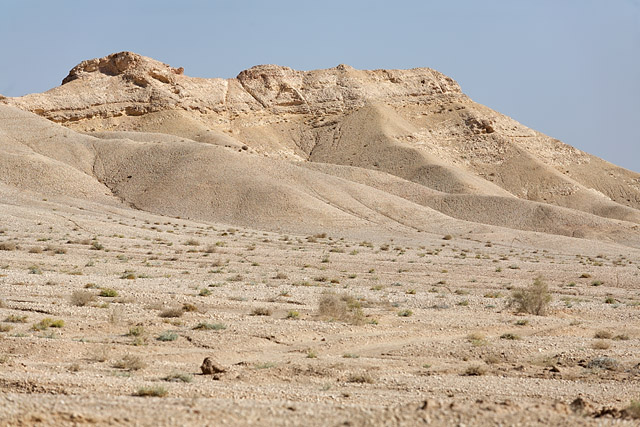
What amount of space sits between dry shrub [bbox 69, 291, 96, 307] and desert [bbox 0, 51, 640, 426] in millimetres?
115

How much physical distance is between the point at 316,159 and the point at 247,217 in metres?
36.5

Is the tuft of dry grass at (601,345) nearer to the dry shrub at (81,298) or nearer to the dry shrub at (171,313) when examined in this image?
the dry shrub at (171,313)

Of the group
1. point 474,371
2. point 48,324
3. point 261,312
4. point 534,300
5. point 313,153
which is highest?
point 313,153

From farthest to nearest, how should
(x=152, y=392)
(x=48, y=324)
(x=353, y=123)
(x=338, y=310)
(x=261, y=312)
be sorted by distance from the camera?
1. (x=353, y=123)
2. (x=261, y=312)
3. (x=338, y=310)
4. (x=48, y=324)
5. (x=152, y=392)

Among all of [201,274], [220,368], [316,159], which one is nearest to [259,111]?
[316,159]

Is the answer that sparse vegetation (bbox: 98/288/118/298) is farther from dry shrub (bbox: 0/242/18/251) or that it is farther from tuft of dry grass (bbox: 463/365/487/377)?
dry shrub (bbox: 0/242/18/251)

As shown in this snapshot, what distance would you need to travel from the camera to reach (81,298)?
18656 millimetres

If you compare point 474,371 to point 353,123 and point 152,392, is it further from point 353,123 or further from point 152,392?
point 353,123

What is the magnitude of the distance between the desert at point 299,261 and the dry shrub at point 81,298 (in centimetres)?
12

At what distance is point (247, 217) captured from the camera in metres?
57.4

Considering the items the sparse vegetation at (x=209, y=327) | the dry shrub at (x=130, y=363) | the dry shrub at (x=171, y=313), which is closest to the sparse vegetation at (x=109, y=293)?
the dry shrub at (x=171, y=313)

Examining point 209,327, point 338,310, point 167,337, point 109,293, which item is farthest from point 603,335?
point 109,293

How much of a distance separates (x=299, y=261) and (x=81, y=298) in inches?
665

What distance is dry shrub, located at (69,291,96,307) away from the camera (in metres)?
18.5
